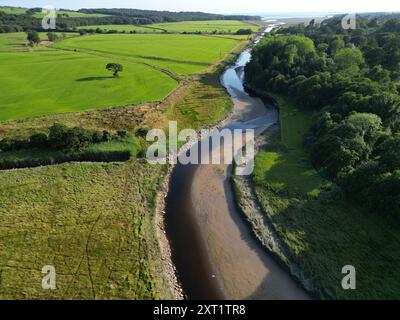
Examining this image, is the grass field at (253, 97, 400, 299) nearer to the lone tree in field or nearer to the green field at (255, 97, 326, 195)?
the green field at (255, 97, 326, 195)

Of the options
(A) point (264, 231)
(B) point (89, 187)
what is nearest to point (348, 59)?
(A) point (264, 231)

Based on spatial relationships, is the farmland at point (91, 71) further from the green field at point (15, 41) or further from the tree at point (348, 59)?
the tree at point (348, 59)

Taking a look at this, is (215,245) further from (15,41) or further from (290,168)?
(15,41)

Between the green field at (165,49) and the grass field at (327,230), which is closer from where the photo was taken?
the grass field at (327,230)

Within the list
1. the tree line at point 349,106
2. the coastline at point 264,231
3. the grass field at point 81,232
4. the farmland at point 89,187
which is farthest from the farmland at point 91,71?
the coastline at point 264,231

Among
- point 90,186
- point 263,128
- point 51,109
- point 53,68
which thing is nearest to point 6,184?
point 90,186

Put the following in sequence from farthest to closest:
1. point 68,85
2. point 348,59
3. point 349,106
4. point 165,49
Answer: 1. point 165,49
2. point 348,59
3. point 68,85
4. point 349,106
